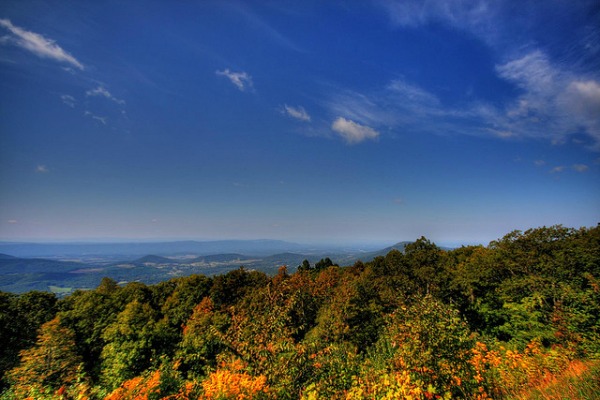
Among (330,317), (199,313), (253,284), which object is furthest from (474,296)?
(199,313)

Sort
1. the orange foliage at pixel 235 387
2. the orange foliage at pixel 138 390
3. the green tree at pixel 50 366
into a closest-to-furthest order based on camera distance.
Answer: the orange foliage at pixel 138 390
the orange foliage at pixel 235 387
the green tree at pixel 50 366

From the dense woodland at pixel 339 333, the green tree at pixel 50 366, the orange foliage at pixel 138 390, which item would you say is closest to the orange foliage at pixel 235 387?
the dense woodland at pixel 339 333

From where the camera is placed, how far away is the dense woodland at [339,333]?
9625 millimetres

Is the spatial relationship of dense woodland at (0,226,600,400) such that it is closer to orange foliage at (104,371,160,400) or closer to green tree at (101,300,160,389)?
orange foliage at (104,371,160,400)

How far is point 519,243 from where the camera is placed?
3553cm

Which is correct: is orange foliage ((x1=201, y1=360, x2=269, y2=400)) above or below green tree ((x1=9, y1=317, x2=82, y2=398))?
above

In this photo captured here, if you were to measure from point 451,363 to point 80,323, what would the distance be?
39.5 metres

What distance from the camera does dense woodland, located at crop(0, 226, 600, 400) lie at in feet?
31.6

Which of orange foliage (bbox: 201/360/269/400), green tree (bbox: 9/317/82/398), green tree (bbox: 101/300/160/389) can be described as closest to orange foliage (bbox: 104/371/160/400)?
orange foliage (bbox: 201/360/269/400)

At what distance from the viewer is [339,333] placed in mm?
26547

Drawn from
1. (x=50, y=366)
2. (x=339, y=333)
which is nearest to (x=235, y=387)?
(x=50, y=366)

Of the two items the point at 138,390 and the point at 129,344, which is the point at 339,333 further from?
the point at 129,344

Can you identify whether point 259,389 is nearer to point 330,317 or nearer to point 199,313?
point 330,317

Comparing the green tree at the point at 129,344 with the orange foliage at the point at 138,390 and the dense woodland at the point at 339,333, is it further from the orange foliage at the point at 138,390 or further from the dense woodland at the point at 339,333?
the orange foliage at the point at 138,390
